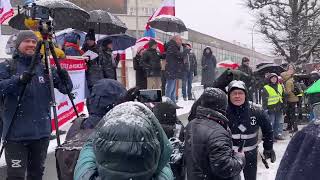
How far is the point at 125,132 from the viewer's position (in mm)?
1920

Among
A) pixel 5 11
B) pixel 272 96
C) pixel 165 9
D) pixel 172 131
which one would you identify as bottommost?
pixel 272 96

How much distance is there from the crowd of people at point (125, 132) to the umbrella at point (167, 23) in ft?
20.9

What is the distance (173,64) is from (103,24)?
2.92 meters

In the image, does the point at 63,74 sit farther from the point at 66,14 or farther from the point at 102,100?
the point at 66,14

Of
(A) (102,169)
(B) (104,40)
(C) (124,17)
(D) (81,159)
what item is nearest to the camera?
(A) (102,169)

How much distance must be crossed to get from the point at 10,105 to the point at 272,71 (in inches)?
344

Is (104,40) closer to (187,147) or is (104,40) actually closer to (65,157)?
(187,147)

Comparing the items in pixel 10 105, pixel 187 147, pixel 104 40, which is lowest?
pixel 187 147

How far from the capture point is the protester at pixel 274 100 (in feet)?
36.2

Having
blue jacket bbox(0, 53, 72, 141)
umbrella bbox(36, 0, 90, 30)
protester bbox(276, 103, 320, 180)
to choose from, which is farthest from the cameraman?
protester bbox(276, 103, 320, 180)

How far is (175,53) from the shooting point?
11.3 metres

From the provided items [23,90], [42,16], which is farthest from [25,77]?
[42,16]

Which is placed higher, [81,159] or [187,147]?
[81,159]

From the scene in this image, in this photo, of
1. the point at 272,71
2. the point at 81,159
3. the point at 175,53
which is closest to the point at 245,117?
the point at 81,159
